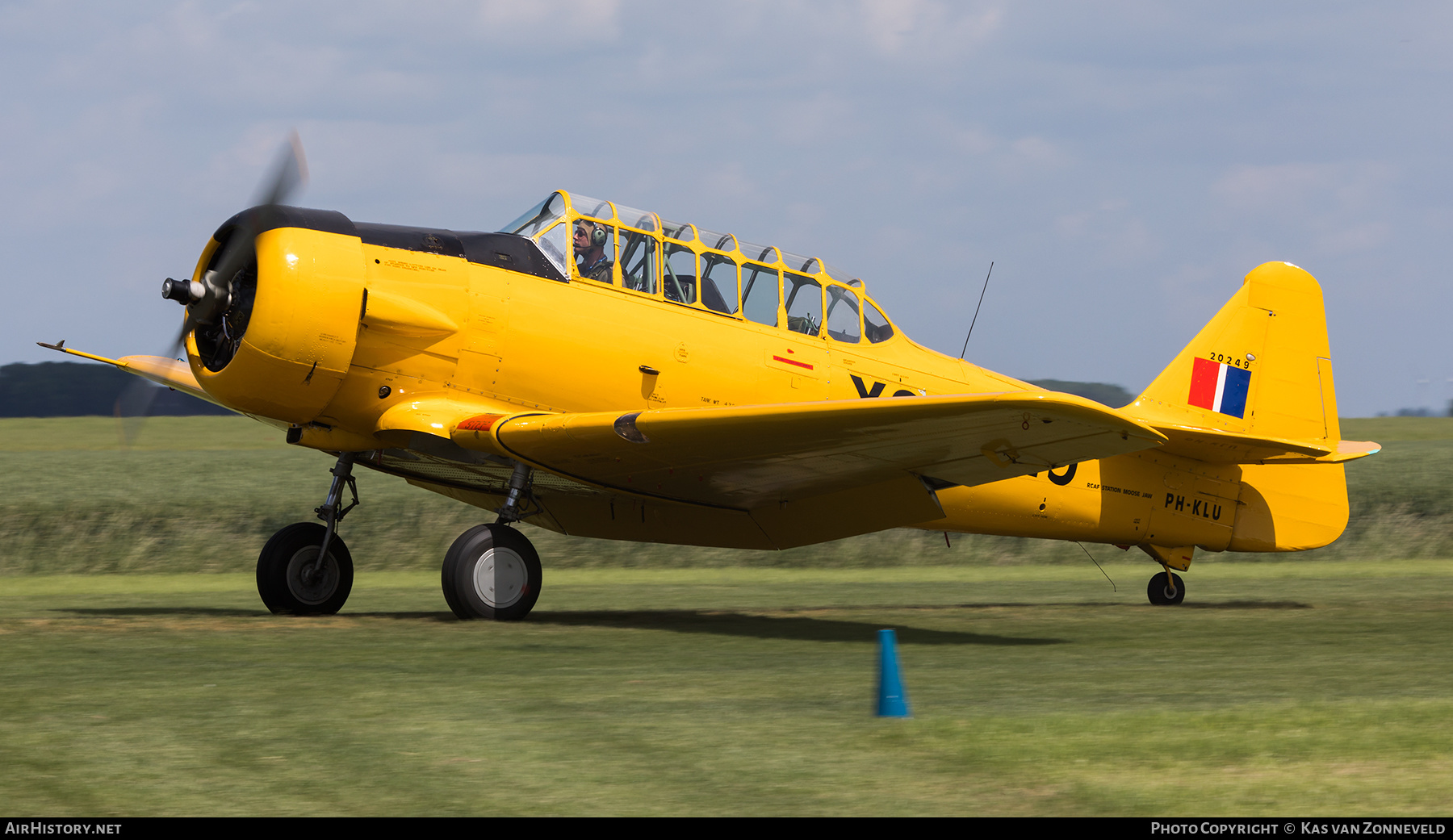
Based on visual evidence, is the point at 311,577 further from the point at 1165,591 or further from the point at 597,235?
the point at 1165,591

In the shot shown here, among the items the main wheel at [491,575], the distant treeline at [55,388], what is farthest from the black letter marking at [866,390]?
the distant treeline at [55,388]

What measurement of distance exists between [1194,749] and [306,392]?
289 inches

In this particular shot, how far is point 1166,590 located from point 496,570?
7327 millimetres

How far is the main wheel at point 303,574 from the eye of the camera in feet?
37.0

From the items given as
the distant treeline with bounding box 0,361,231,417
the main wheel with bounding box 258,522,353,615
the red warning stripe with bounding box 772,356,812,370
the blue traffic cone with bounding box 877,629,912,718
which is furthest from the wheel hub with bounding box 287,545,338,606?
the distant treeline with bounding box 0,361,231,417

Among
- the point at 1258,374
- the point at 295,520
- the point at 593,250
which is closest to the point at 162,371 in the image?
the point at 593,250

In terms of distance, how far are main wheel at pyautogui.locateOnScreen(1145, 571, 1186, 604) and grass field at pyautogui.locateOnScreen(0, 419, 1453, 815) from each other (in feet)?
0.77

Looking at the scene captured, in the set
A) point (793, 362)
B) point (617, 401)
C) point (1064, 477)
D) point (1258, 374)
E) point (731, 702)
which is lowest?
point (731, 702)

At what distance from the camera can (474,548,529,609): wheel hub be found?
1052 cm

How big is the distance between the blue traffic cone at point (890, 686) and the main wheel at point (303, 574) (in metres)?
6.60

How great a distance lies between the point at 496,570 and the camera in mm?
10570

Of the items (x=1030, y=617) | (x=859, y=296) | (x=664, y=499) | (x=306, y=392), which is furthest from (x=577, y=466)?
(x=1030, y=617)

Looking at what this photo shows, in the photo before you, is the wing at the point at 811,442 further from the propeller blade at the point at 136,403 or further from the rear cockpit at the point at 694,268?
the propeller blade at the point at 136,403
